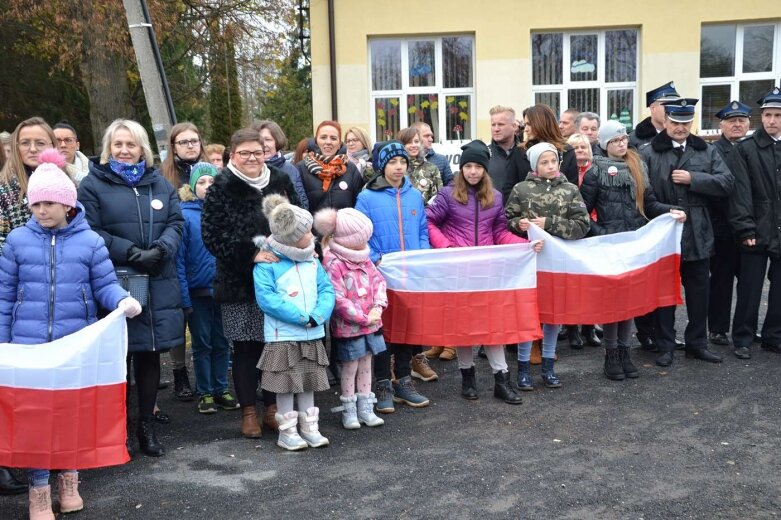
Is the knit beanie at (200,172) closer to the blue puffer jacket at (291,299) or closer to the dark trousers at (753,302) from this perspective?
the blue puffer jacket at (291,299)

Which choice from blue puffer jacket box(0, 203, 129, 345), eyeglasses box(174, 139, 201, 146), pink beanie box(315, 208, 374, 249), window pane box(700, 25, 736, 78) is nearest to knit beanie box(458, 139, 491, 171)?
pink beanie box(315, 208, 374, 249)

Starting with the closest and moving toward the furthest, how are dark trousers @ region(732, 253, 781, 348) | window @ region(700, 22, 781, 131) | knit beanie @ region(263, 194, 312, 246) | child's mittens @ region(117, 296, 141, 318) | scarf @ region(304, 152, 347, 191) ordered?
child's mittens @ region(117, 296, 141, 318), knit beanie @ region(263, 194, 312, 246), scarf @ region(304, 152, 347, 191), dark trousers @ region(732, 253, 781, 348), window @ region(700, 22, 781, 131)

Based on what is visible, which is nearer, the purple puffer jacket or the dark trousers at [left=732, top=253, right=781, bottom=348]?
the purple puffer jacket

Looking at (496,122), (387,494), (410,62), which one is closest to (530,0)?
(410,62)

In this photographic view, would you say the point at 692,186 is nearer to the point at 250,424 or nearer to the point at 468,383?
the point at 468,383

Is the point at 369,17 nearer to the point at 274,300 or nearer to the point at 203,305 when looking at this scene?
the point at 203,305

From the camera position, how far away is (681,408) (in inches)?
232

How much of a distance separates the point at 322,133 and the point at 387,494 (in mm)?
3565

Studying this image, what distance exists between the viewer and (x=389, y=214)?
6.18 metres

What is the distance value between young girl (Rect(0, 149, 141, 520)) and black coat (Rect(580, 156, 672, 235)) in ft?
13.1

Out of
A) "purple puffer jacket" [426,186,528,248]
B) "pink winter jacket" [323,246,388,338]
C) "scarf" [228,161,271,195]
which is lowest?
"pink winter jacket" [323,246,388,338]

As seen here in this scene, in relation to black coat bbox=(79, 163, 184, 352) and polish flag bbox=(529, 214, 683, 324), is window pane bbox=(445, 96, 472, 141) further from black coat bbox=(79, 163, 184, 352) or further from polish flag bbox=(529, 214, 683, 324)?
black coat bbox=(79, 163, 184, 352)

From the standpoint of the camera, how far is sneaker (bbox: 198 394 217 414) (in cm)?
616

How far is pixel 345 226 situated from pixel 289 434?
4.81 ft
